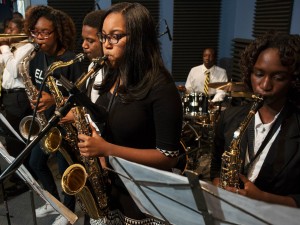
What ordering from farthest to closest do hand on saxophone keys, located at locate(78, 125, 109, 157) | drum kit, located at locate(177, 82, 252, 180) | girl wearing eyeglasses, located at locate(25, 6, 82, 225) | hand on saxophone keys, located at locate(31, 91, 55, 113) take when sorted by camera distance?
drum kit, located at locate(177, 82, 252, 180)
girl wearing eyeglasses, located at locate(25, 6, 82, 225)
hand on saxophone keys, located at locate(31, 91, 55, 113)
hand on saxophone keys, located at locate(78, 125, 109, 157)

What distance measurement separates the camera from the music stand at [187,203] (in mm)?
880

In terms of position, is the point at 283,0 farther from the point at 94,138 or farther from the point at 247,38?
the point at 94,138

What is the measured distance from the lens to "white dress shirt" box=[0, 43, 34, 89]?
3131mm

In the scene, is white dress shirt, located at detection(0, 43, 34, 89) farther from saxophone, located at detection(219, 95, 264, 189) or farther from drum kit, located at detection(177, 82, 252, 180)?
saxophone, located at detection(219, 95, 264, 189)

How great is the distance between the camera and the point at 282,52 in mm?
1315

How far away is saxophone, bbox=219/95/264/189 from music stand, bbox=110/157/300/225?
363 mm

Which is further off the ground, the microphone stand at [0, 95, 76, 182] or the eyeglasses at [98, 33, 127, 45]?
the eyeglasses at [98, 33, 127, 45]

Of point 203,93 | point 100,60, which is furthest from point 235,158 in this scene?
point 203,93

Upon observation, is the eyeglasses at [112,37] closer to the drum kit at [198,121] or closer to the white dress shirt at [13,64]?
the white dress shirt at [13,64]

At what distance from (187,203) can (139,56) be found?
0.74m

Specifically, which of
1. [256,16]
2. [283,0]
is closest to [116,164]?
[283,0]

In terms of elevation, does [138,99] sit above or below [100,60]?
below

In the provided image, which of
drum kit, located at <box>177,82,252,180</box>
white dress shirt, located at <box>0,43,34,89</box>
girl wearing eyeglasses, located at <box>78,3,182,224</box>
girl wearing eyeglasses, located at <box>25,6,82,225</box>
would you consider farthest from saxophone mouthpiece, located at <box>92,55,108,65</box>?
drum kit, located at <box>177,82,252,180</box>

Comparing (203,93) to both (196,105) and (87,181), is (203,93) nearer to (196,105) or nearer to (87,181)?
(196,105)
